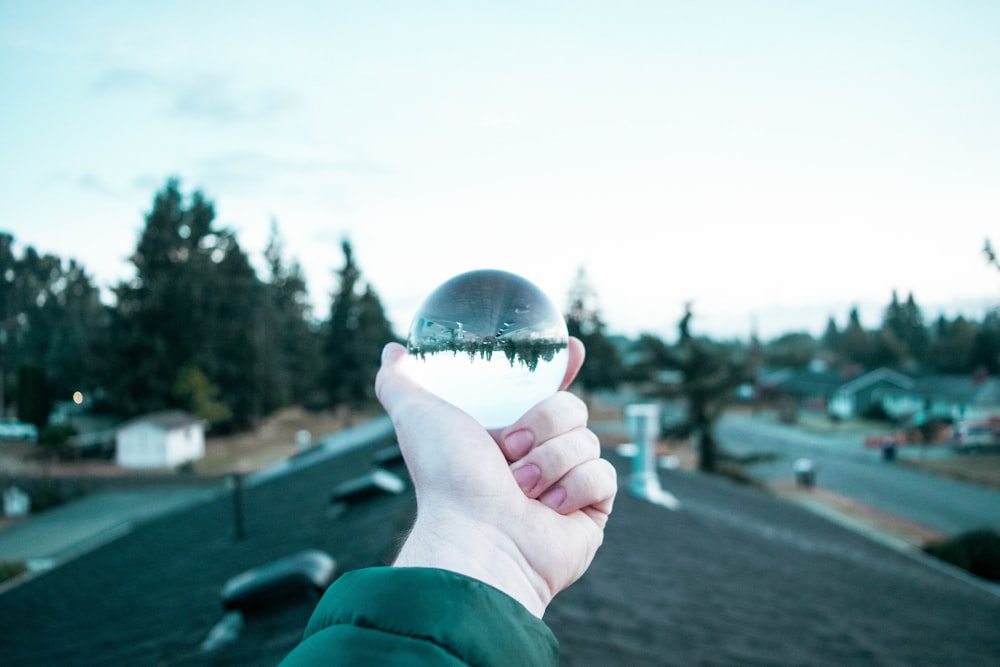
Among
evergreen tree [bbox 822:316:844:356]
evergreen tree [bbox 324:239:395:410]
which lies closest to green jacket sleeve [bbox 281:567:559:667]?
evergreen tree [bbox 324:239:395:410]

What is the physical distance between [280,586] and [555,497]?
3.76 metres

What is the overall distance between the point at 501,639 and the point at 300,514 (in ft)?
27.0

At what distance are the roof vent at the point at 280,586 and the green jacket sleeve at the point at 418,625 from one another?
3.77m

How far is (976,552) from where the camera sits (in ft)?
38.6

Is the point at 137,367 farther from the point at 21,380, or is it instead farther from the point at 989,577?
the point at 989,577

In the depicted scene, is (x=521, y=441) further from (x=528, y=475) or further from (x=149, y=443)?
(x=149, y=443)

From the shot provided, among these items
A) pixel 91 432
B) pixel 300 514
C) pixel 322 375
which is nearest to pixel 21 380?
pixel 91 432

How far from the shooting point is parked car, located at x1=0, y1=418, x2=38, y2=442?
86.4 ft

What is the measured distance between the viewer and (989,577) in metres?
11.6

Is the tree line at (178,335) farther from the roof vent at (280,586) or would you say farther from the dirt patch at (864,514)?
the roof vent at (280,586)

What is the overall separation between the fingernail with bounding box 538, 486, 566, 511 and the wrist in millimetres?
178

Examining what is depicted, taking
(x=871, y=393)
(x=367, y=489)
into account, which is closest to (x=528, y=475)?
(x=367, y=489)

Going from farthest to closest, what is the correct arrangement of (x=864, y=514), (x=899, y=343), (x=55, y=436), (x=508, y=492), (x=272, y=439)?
1. (x=899, y=343)
2. (x=272, y=439)
3. (x=55, y=436)
4. (x=864, y=514)
5. (x=508, y=492)

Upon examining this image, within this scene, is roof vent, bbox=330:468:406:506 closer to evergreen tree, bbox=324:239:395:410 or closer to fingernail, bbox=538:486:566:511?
fingernail, bbox=538:486:566:511
